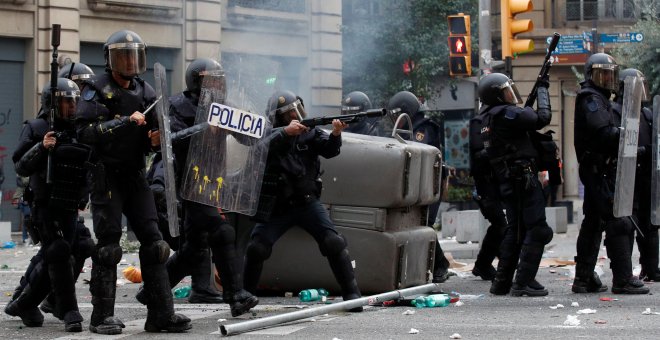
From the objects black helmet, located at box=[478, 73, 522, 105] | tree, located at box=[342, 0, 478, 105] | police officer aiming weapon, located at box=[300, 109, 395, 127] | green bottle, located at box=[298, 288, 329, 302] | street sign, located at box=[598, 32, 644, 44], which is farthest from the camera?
tree, located at box=[342, 0, 478, 105]

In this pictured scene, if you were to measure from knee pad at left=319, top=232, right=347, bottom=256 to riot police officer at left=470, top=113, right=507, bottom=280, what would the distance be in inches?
107

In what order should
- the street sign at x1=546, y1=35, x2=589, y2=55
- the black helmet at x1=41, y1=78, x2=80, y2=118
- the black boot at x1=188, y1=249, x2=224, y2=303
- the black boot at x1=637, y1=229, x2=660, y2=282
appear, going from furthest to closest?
the street sign at x1=546, y1=35, x2=589, y2=55 → the black boot at x1=637, y1=229, x2=660, y2=282 → the black boot at x1=188, y1=249, x2=224, y2=303 → the black helmet at x1=41, y1=78, x2=80, y2=118

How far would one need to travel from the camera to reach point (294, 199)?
922cm

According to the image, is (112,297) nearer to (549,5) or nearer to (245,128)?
(245,128)

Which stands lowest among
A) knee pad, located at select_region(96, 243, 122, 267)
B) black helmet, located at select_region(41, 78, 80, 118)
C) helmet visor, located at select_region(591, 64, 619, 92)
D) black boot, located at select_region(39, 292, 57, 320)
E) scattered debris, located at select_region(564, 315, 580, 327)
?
scattered debris, located at select_region(564, 315, 580, 327)

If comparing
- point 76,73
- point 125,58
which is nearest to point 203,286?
point 76,73

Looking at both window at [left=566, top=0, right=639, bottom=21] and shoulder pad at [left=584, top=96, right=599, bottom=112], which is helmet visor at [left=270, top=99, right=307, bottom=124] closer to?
shoulder pad at [left=584, top=96, right=599, bottom=112]

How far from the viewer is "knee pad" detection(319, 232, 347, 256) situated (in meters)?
9.09

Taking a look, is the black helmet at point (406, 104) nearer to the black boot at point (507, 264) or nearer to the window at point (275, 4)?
the black boot at point (507, 264)

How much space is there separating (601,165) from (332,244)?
7.71ft

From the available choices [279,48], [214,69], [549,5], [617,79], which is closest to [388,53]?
[279,48]

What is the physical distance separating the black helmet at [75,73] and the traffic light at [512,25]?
689cm

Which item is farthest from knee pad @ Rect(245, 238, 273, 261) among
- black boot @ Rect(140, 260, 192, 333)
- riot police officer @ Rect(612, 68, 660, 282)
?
riot police officer @ Rect(612, 68, 660, 282)

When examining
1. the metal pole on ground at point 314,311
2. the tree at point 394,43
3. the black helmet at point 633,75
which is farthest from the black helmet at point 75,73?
the tree at point 394,43
